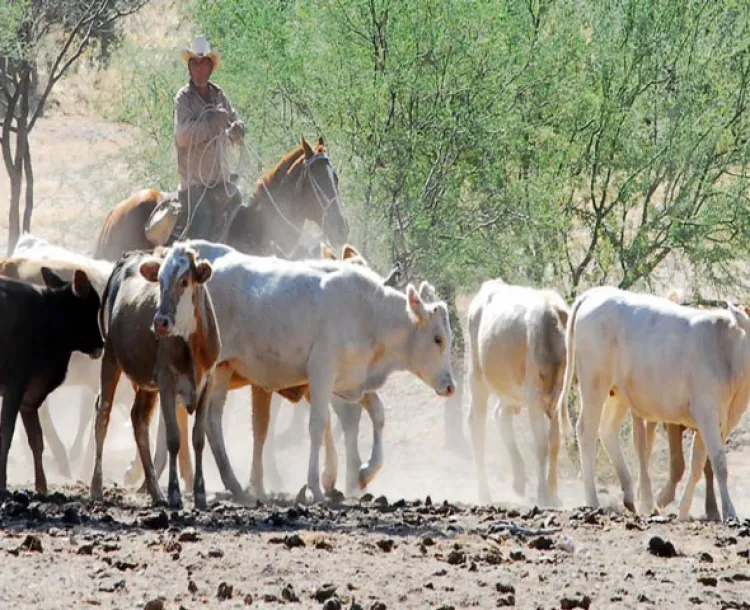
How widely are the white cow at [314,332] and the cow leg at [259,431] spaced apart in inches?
25.3

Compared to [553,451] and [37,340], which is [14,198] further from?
[37,340]

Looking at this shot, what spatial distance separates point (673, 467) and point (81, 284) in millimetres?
5152

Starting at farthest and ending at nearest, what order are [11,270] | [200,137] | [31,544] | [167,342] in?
[200,137] < [11,270] < [167,342] < [31,544]

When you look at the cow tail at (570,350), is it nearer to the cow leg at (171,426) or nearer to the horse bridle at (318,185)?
the horse bridle at (318,185)

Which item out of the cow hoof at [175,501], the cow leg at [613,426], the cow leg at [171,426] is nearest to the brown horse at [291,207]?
the cow leg at [613,426]

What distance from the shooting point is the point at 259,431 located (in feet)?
50.9

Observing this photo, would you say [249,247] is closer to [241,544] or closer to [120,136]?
[241,544]

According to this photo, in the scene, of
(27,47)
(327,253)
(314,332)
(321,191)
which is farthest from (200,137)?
(27,47)

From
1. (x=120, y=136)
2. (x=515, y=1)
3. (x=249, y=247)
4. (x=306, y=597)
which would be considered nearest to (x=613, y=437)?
(x=249, y=247)

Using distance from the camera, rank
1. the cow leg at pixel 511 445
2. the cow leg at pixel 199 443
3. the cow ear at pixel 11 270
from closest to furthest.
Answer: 1. the cow leg at pixel 199 443
2. the cow ear at pixel 11 270
3. the cow leg at pixel 511 445

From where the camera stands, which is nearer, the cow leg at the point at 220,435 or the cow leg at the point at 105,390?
the cow leg at the point at 105,390

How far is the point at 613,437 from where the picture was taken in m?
15.6

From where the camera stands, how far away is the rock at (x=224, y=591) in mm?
9070

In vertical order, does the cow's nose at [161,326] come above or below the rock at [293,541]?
above
